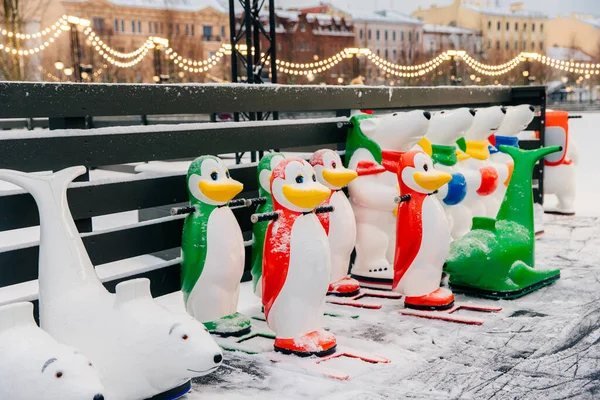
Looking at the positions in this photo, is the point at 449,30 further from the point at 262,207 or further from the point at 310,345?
the point at 310,345

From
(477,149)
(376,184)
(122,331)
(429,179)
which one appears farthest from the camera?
(477,149)

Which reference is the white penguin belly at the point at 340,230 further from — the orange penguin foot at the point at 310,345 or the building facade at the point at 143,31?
the building facade at the point at 143,31

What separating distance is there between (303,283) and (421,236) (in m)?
1.03

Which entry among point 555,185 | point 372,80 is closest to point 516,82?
point 372,80

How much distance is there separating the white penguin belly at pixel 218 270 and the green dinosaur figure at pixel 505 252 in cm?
151

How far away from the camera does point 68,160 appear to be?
3709 millimetres

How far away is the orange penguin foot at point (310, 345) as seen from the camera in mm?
3635

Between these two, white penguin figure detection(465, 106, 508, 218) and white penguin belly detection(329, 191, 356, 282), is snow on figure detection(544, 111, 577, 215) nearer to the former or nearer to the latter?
white penguin figure detection(465, 106, 508, 218)

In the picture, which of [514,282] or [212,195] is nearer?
[212,195]

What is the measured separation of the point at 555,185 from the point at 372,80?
102 feet

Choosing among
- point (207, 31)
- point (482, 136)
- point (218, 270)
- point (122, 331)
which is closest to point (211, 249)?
point (218, 270)

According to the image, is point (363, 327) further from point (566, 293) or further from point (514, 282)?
point (566, 293)

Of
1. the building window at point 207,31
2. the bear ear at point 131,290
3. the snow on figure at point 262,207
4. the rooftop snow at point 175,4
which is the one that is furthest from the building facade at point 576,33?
the bear ear at point 131,290

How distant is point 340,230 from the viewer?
464 centimetres
